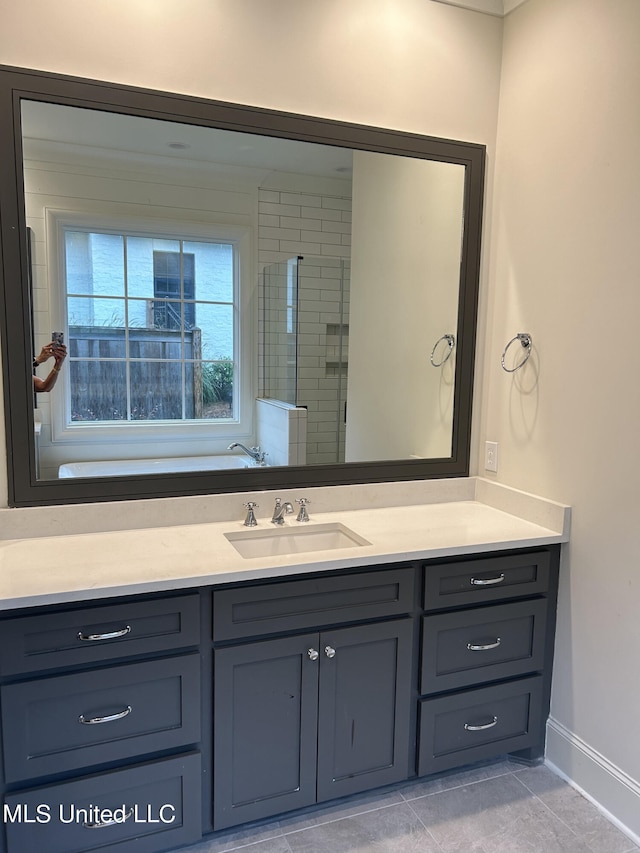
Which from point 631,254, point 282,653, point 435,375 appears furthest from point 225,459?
point 631,254

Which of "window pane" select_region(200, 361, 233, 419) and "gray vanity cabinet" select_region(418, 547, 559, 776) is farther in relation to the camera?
"window pane" select_region(200, 361, 233, 419)

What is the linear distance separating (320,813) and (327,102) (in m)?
2.36

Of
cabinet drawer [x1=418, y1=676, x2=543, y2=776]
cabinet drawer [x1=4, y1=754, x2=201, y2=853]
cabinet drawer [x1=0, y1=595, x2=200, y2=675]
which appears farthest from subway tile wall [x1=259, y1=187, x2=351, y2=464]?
cabinet drawer [x1=4, y1=754, x2=201, y2=853]

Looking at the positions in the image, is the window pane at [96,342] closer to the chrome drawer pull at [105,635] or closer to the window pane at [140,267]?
the window pane at [140,267]

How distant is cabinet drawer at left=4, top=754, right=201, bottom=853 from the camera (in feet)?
5.09

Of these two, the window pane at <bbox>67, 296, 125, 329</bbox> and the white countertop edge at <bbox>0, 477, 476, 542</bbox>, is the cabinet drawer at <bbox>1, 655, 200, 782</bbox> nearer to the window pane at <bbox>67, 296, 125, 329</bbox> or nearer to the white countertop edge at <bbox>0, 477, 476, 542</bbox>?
the white countertop edge at <bbox>0, 477, 476, 542</bbox>

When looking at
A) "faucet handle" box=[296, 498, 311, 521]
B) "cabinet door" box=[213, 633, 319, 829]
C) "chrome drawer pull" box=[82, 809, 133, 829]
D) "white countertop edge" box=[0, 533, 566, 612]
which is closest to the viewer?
"white countertop edge" box=[0, 533, 566, 612]

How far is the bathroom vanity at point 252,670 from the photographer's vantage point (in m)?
1.55

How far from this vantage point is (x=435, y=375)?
2.52 m

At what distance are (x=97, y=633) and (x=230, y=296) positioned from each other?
1193 mm

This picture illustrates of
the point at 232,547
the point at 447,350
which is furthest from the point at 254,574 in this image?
the point at 447,350

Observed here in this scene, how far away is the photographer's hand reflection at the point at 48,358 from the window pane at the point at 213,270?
19.1 inches

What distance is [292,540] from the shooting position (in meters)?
2.14

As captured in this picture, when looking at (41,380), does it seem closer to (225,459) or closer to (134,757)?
(225,459)
